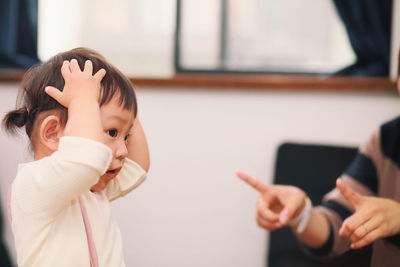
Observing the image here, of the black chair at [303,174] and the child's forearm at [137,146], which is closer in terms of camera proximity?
the child's forearm at [137,146]

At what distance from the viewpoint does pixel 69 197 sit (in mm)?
414

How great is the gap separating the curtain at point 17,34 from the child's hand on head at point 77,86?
1.09m

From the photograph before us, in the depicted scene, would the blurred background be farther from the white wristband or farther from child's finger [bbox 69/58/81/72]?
child's finger [bbox 69/58/81/72]

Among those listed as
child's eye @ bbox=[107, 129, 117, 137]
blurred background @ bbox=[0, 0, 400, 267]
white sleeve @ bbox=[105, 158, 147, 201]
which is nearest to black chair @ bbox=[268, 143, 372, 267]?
blurred background @ bbox=[0, 0, 400, 267]

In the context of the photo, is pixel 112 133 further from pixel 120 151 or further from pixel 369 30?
pixel 369 30

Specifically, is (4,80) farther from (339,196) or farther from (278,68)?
(339,196)

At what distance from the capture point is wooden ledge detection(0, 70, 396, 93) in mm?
1252

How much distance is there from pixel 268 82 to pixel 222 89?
5.6 inches

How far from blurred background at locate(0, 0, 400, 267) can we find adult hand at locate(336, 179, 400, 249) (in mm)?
599

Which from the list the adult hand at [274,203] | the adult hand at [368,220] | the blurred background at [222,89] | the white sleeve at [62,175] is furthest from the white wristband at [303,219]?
the white sleeve at [62,175]

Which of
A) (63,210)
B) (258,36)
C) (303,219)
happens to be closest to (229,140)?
(258,36)

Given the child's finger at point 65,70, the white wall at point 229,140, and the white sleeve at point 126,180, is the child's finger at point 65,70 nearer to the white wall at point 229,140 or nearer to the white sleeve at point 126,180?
the white sleeve at point 126,180

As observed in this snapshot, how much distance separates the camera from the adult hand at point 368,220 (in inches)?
24.8

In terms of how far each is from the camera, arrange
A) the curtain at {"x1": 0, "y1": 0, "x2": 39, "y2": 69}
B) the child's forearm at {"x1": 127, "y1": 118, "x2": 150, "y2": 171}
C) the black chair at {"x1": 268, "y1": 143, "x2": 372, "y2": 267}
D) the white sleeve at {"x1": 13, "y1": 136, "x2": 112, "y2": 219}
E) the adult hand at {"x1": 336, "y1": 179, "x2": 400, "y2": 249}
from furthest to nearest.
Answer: the curtain at {"x1": 0, "y1": 0, "x2": 39, "y2": 69} → the black chair at {"x1": 268, "y1": 143, "x2": 372, "y2": 267} → the adult hand at {"x1": 336, "y1": 179, "x2": 400, "y2": 249} → the child's forearm at {"x1": 127, "y1": 118, "x2": 150, "y2": 171} → the white sleeve at {"x1": 13, "y1": 136, "x2": 112, "y2": 219}
